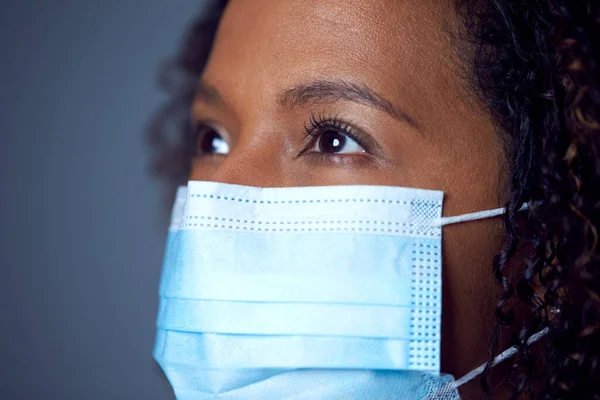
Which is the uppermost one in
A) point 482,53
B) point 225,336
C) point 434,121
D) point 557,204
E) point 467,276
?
point 482,53

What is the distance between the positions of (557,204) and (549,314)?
0.70ft

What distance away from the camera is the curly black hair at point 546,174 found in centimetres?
135

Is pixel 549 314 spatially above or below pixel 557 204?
below

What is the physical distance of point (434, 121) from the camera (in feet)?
4.96

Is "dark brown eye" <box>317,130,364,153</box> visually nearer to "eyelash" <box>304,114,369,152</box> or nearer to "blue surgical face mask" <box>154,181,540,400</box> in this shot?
"eyelash" <box>304,114,369,152</box>

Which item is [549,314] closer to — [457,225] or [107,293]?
A: [457,225]

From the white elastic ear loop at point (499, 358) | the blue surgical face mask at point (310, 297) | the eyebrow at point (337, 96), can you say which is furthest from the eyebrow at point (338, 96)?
the white elastic ear loop at point (499, 358)

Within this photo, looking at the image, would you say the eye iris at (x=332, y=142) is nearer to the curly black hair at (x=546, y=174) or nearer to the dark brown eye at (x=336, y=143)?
the dark brown eye at (x=336, y=143)

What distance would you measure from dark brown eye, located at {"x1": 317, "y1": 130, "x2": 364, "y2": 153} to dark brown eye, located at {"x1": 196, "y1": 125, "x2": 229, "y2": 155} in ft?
1.42

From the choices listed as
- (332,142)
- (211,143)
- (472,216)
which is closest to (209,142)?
(211,143)

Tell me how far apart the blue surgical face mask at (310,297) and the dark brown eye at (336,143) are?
119mm

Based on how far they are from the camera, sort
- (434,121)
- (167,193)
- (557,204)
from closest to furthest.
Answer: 1. (557,204)
2. (434,121)
3. (167,193)

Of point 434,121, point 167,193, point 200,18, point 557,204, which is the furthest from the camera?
point 167,193

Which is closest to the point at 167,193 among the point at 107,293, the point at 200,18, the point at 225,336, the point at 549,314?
the point at 107,293
